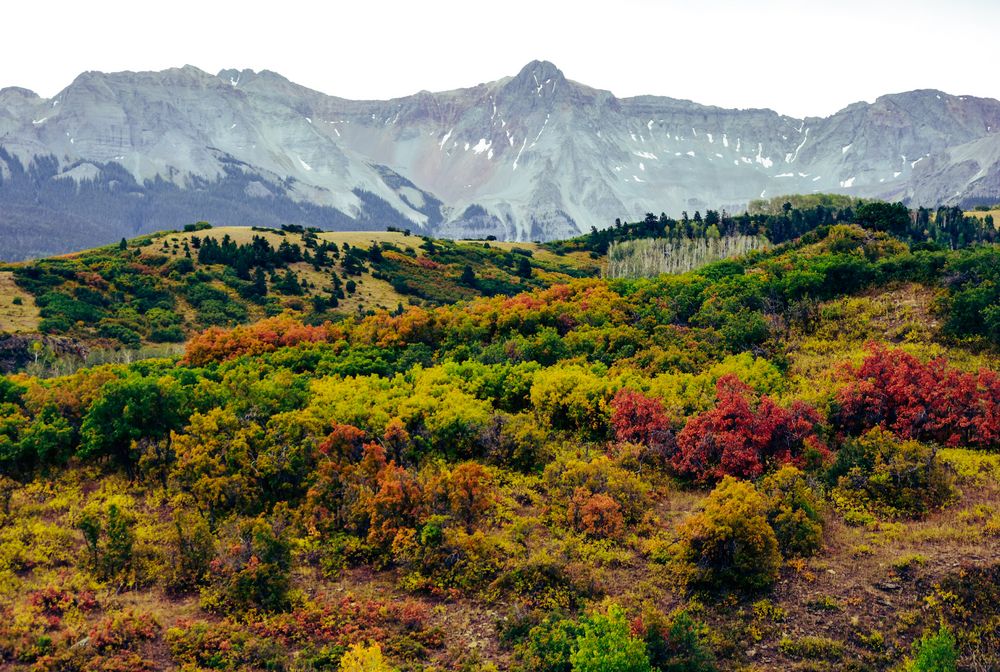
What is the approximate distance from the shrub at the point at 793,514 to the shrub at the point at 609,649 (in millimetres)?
7256

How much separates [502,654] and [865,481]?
14.5 m

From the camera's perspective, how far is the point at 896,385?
98.8 ft

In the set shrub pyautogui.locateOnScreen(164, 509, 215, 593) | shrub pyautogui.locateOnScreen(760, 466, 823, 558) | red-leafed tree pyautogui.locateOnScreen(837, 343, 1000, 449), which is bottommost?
shrub pyautogui.locateOnScreen(164, 509, 215, 593)

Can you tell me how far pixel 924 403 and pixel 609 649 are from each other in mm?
19595

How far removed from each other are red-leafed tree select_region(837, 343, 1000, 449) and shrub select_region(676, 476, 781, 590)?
34.8ft

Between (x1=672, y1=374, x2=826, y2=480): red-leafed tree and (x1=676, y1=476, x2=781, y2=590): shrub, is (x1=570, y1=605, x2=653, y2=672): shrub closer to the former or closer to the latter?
(x1=676, y1=476, x2=781, y2=590): shrub

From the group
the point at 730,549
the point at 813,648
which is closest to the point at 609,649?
the point at 813,648

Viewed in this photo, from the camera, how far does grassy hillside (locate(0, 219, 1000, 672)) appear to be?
63.8 ft

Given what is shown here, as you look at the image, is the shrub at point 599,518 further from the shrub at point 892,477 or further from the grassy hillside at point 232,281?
the grassy hillside at point 232,281

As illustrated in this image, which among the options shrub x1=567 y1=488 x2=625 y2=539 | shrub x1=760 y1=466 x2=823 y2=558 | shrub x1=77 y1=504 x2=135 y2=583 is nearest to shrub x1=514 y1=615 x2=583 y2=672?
shrub x1=567 y1=488 x2=625 y2=539

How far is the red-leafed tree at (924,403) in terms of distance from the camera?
2825 centimetres

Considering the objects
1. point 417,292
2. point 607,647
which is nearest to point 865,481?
point 607,647

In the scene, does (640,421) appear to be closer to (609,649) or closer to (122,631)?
(609,649)

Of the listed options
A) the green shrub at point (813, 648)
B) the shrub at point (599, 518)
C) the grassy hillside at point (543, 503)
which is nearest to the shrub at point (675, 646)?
the grassy hillside at point (543, 503)
